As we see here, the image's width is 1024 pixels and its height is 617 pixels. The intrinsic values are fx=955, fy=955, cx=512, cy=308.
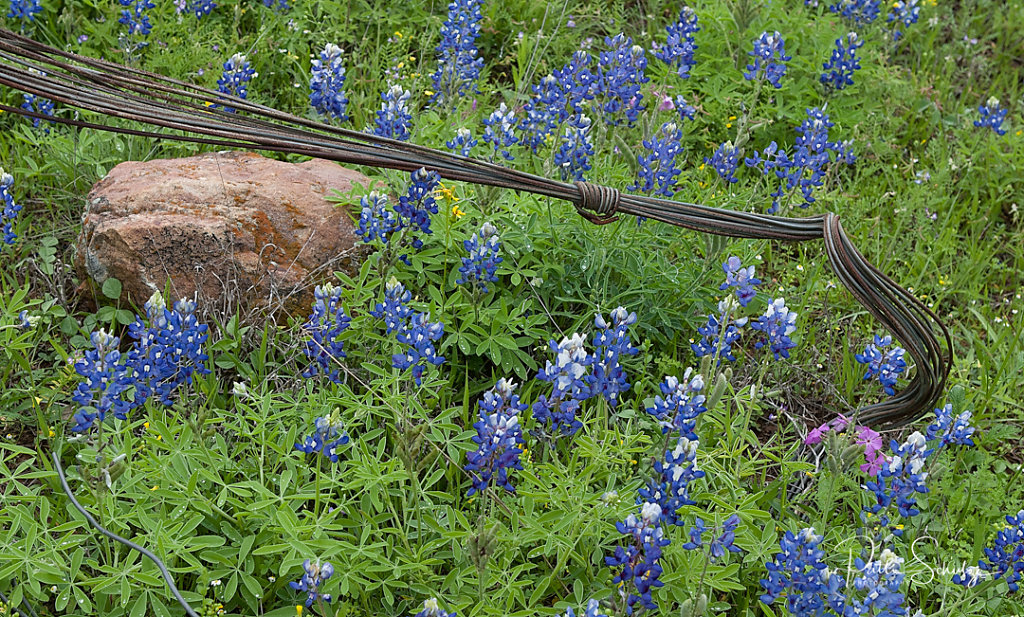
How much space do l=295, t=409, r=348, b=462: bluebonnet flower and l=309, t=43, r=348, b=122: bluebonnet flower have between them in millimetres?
1634

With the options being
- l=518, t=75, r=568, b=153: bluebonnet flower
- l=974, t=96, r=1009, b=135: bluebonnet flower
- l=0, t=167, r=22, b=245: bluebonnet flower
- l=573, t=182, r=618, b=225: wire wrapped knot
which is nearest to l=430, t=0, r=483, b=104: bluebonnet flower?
l=518, t=75, r=568, b=153: bluebonnet flower

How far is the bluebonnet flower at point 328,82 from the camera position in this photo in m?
3.35

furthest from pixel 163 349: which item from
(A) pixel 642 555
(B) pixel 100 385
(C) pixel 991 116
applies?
(C) pixel 991 116

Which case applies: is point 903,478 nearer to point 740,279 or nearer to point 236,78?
point 740,279

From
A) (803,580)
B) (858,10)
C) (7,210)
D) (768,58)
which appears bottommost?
(7,210)

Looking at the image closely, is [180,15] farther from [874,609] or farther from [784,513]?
[874,609]

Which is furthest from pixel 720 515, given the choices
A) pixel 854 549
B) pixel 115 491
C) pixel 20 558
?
pixel 20 558

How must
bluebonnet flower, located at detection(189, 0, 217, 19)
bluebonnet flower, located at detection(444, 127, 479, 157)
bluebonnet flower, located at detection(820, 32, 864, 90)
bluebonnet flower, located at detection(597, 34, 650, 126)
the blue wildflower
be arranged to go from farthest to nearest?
1. bluebonnet flower, located at detection(189, 0, 217, 19)
2. bluebonnet flower, located at detection(820, 32, 864, 90)
3. the blue wildflower
4. bluebonnet flower, located at detection(597, 34, 650, 126)
5. bluebonnet flower, located at detection(444, 127, 479, 157)

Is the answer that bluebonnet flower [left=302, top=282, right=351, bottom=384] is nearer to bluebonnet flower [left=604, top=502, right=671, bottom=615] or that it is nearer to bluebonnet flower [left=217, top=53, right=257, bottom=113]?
bluebonnet flower [left=604, top=502, right=671, bottom=615]

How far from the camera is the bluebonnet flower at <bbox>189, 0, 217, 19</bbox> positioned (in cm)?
415

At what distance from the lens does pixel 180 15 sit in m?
4.20

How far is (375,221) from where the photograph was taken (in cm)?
279

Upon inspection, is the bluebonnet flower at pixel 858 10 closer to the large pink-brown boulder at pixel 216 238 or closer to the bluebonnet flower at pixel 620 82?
the bluebonnet flower at pixel 620 82

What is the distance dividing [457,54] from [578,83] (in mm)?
501
